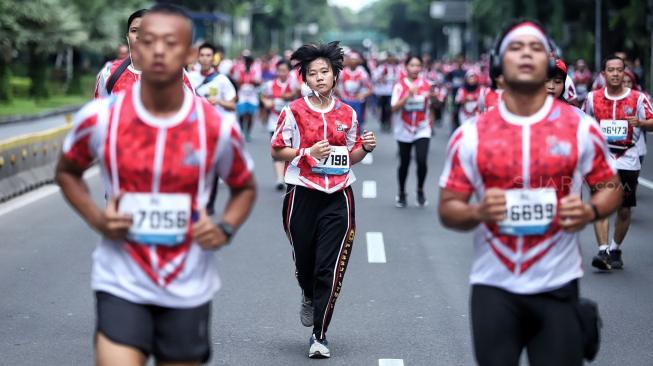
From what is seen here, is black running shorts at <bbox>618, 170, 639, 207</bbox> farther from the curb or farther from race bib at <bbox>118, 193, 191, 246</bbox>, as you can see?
the curb

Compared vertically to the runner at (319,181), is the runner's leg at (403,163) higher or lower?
lower

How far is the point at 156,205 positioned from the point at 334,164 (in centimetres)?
339

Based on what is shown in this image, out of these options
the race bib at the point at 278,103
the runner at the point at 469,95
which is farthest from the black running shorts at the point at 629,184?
the runner at the point at 469,95

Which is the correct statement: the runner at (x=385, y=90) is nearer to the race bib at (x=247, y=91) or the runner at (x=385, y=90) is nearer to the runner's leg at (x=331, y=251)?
the race bib at (x=247, y=91)

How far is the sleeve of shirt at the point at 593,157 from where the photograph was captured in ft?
16.5

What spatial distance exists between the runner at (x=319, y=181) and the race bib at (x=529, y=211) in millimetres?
3024

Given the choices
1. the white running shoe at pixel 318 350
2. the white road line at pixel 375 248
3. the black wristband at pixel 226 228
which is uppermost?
the black wristband at pixel 226 228

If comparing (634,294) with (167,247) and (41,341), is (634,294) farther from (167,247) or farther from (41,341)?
(167,247)

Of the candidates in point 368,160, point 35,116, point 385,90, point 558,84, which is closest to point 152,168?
point 558,84

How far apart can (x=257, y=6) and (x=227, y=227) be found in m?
122

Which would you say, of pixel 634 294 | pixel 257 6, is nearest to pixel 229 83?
pixel 634 294

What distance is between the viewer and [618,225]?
36.7 feet

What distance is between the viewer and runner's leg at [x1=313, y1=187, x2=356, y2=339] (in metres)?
7.84

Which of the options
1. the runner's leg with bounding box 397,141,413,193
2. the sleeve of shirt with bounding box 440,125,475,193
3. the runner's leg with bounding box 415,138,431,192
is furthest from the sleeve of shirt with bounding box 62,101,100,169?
the runner's leg with bounding box 415,138,431,192
